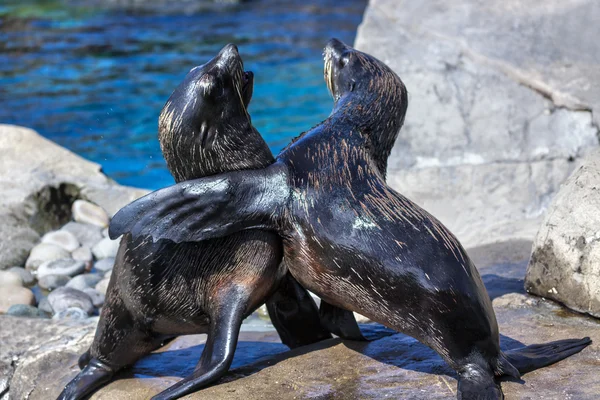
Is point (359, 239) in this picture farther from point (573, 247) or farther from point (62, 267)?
point (62, 267)

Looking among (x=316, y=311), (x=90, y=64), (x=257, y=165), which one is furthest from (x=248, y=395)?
(x=90, y=64)

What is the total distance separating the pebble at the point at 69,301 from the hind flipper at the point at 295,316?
7.91 ft

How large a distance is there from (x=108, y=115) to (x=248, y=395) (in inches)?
393

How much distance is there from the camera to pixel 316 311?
4719 millimetres

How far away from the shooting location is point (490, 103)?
27.8 ft

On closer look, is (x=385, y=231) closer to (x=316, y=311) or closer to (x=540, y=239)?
(x=316, y=311)

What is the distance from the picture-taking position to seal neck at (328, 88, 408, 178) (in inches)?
180

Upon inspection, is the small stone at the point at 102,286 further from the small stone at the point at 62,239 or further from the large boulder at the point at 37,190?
the large boulder at the point at 37,190

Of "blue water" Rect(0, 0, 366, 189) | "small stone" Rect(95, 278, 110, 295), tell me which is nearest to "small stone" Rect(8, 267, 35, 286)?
"small stone" Rect(95, 278, 110, 295)

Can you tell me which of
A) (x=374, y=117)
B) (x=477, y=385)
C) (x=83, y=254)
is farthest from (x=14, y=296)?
(x=477, y=385)

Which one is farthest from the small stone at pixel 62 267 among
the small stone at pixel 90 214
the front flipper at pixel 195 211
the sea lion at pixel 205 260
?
the front flipper at pixel 195 211

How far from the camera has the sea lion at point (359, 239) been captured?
154 inches

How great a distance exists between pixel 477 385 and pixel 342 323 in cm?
98

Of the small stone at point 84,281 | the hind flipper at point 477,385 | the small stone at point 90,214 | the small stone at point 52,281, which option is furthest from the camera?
the small stone at point 90,214
